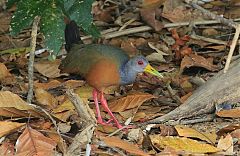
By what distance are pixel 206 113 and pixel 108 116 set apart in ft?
2.42

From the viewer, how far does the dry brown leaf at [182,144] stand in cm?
402

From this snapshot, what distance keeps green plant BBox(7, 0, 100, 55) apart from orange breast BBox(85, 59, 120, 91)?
0.50 m

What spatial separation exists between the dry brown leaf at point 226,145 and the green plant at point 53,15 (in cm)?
112

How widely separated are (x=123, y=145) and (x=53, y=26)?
35.6 inches

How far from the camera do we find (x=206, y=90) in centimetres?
463

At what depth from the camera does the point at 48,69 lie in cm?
551

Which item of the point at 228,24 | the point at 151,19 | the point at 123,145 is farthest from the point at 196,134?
the point at 151,19

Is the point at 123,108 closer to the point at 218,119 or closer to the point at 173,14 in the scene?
the point at 218,119

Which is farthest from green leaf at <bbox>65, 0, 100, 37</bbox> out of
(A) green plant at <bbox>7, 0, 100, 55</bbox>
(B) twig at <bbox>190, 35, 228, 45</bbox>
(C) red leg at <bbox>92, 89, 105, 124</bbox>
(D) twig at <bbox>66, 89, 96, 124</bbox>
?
(B) twig at <bbox>190, 35, 228, 45</bbox>

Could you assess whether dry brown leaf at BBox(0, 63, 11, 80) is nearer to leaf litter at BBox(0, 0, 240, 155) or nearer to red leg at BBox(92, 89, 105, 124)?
leaf litter at BBox(0, 0, 240, 155)

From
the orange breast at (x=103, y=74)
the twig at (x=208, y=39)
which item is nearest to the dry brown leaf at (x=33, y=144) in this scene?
the orange breast at (x=103, y=74)

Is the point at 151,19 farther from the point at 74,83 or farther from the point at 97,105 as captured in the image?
the point at 97,105

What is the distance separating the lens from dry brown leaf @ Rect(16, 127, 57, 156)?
12.9 ft

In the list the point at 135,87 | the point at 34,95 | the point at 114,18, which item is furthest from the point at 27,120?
the point at 114,18
